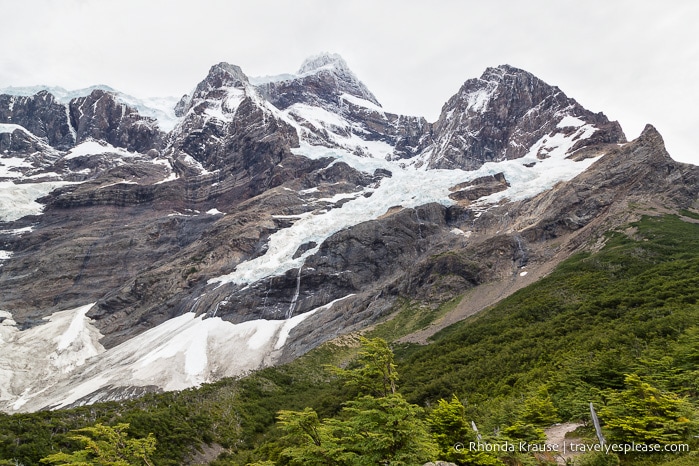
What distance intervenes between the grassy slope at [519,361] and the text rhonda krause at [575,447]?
4.66 meters

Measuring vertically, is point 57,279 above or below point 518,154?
below

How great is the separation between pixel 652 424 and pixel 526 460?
4.79 metres

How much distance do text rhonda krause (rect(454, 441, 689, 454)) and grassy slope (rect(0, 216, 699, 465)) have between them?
4.66 metres

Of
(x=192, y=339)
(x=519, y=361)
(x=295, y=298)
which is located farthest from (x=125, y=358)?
(x=519, y=361)

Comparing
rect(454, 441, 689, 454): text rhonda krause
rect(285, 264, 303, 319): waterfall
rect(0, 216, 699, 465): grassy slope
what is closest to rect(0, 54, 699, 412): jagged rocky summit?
rect(285, 264, 303, 319): waterfall

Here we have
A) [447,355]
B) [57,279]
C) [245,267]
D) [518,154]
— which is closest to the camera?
[447,355]

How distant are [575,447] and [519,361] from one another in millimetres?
33052

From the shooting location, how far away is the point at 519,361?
1911 inches

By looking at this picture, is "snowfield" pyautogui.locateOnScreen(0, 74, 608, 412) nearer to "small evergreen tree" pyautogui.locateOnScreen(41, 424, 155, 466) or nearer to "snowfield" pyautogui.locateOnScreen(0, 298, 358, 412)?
"snowfield" pyautogui.locateOnScreen(0, 298, 358, 412)

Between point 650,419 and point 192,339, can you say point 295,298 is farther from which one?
point 650,419

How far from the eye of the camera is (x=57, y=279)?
156 m

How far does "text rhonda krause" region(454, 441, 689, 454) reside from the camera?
46.6 ft

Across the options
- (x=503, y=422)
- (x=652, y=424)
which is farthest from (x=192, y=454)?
(x=652, y=424)

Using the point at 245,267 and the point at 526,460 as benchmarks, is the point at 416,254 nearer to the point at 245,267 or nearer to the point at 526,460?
the point at 245,267
